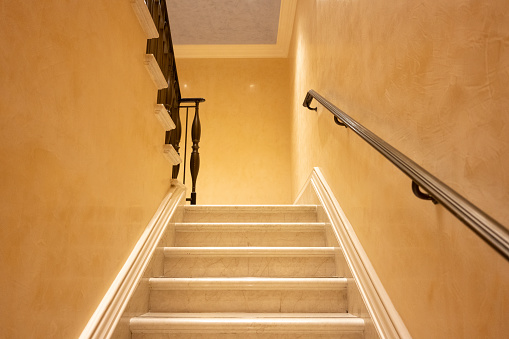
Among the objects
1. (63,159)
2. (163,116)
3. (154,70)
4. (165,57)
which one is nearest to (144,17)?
(154,70)

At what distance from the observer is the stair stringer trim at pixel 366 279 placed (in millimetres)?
1309

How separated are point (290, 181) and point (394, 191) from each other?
3.73 metres

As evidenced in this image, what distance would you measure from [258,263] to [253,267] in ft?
0.11

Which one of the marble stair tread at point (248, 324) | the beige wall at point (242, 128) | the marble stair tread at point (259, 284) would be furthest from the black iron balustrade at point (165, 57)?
the beige wall at point (242, 128)

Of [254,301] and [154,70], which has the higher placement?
[154,70]

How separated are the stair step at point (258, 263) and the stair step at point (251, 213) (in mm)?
618

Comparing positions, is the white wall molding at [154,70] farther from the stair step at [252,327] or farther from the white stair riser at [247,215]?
the stair step at [252,327]

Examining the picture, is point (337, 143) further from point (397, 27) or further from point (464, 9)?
point (464, 9)

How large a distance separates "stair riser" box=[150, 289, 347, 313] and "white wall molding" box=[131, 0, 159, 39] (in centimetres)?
135

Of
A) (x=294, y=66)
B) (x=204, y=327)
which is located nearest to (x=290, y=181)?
(x=294, y=66)

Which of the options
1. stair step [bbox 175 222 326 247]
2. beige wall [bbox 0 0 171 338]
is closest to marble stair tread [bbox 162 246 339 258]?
stair step [bbox 175 222 326 247]

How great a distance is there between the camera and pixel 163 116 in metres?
2.27

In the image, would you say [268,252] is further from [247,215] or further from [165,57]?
[165,57]

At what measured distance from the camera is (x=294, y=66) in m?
4.85
